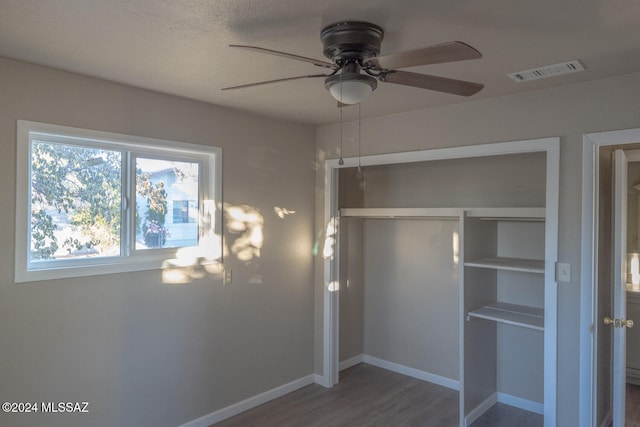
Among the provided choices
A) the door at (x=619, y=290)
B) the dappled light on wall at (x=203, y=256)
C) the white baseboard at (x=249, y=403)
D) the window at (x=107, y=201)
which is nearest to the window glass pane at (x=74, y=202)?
the window at (x=107, y=201)

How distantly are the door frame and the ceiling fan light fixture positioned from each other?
1.67 metres

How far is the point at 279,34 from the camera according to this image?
1924 millimetres

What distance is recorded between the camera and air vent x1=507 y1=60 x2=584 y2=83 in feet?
7.55

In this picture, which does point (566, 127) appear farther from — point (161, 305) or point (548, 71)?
point (161, 305)

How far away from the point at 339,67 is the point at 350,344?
342 cm

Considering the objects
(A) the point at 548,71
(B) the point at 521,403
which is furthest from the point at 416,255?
(A) the point at 548,71

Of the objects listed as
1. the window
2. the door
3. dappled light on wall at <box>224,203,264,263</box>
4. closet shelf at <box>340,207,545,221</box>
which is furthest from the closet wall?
the window

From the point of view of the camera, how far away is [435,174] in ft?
13.5

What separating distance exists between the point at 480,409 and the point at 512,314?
0.85 metres

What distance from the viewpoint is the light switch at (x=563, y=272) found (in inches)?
106

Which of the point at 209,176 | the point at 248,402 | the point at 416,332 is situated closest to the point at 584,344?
the point at 416,332

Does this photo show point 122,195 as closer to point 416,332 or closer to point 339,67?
point 339,67

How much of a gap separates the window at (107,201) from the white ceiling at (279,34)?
472 mm

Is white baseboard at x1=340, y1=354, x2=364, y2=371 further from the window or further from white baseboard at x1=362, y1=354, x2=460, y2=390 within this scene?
the window
